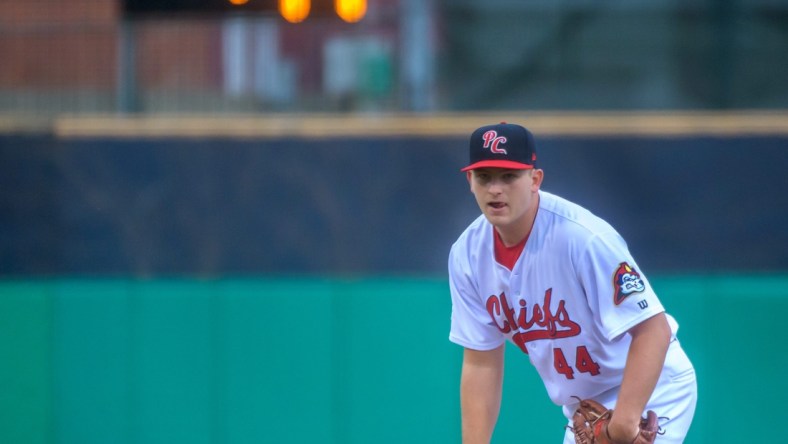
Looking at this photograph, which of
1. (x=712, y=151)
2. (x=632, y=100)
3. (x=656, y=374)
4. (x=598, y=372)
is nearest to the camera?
(x=656, y=374)

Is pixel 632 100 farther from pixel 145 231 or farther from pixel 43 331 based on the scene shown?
pixel 43 331

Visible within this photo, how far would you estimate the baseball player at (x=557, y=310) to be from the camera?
9.34ft

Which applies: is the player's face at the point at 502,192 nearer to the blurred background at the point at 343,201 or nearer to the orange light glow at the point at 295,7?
the blurred background at the point at 343,201

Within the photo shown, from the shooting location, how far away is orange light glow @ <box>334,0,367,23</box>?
5.16 metres

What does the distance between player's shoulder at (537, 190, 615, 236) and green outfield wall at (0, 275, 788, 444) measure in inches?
81.2

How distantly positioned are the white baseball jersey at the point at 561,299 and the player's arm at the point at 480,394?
0.05 metres

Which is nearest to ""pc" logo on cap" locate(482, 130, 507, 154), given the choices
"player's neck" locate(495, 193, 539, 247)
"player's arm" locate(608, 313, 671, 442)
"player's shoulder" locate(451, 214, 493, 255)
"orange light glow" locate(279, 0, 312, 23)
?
"player's neck" locate(495, 193, 539, 247)

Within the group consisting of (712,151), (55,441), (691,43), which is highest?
(691,43)

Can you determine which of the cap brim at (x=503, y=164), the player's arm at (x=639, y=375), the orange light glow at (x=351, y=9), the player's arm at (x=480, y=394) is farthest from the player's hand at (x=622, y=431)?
the orange light glow at (x=351, y=9)

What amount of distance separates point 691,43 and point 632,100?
1.50 feet

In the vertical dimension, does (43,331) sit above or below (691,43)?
below

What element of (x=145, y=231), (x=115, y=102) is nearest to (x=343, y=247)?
(x=145, y=231)

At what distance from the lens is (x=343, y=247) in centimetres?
518

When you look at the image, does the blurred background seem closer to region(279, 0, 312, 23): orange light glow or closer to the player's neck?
region(279, 0, 312, 23): orange light glow
